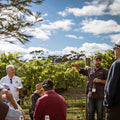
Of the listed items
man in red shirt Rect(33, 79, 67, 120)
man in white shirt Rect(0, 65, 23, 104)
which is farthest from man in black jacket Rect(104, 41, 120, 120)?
man in white shirt Rect(0, 65, 23, 104)

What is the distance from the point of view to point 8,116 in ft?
7.73

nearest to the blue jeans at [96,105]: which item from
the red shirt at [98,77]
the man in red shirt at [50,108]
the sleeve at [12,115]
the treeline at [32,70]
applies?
the red shirt at [98,77]

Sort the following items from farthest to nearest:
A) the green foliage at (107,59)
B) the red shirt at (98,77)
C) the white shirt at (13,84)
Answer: the green foliage at (107,59) → the white shirt at (13,84) → the red shirt at (98,77)

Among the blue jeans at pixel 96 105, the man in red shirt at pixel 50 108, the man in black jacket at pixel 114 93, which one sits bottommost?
the blue jeans at pixel 96 105

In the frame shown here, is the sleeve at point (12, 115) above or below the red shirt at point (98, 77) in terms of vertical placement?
below

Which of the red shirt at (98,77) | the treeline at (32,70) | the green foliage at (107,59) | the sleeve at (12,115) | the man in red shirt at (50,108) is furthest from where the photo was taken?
the treeline at (32,70)

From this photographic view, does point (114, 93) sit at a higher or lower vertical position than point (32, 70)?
lower

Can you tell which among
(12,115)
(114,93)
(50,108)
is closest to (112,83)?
(114,93)

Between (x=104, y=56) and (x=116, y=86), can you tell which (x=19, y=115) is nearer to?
(x=116, y=86)

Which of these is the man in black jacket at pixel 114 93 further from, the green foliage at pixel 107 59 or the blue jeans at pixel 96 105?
the green foliage at pixel 107 59

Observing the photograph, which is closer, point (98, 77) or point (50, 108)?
point (50, 108)

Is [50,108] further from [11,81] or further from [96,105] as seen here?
[11,81]

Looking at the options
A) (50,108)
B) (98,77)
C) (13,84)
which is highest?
(98,77)

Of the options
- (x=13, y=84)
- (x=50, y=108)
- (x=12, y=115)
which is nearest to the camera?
(x=12, y=115)
